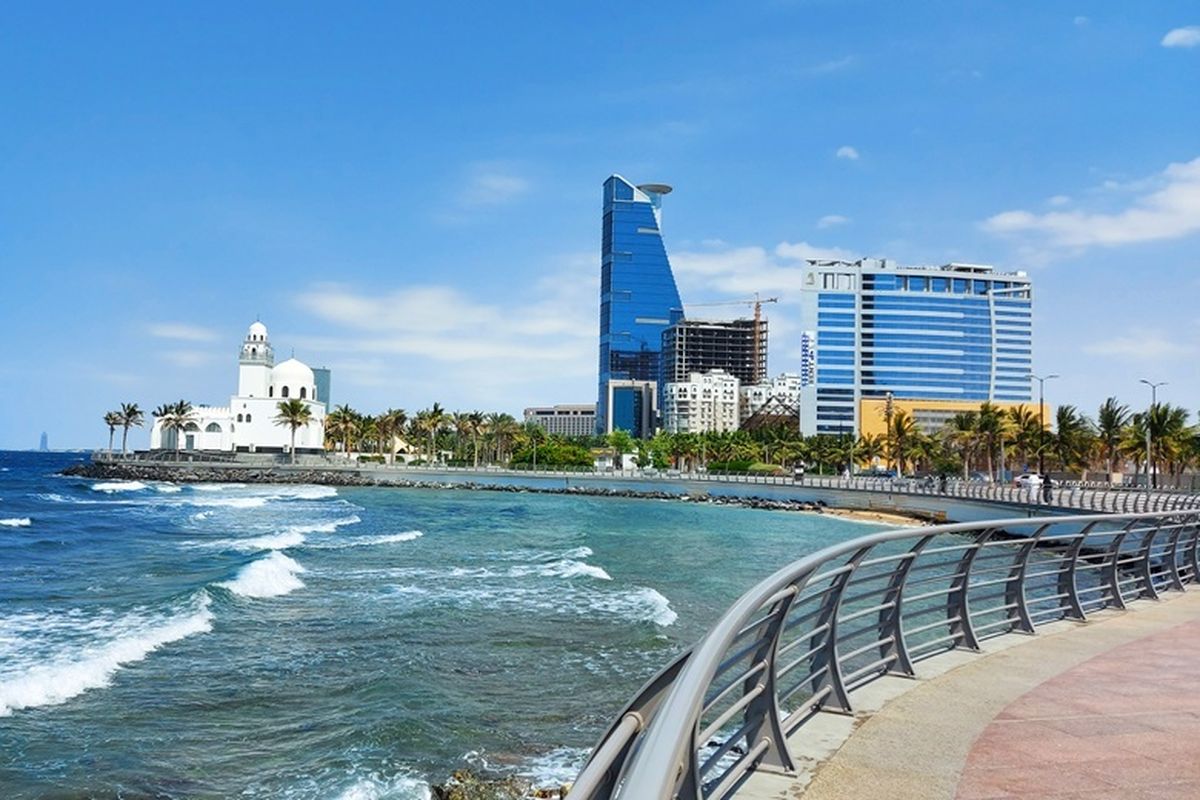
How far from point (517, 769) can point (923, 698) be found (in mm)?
6195

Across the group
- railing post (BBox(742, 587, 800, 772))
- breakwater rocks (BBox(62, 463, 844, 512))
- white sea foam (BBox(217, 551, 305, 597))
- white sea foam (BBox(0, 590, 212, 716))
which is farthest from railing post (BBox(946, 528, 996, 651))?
breakwater rocks (BBox(62, 463, 844, 512))

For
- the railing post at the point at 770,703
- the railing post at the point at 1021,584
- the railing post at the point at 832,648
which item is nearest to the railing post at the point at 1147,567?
the railing post at the point at 1021,584

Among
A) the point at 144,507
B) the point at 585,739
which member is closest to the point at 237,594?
the point at 585,739

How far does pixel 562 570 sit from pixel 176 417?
398 ft

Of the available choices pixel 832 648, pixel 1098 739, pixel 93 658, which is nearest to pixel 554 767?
pixel 832 648

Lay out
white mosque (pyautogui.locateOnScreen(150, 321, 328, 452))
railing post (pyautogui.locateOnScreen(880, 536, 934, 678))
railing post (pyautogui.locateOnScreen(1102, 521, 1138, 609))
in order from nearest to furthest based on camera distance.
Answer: railing post (pyautogui.locateOnScreen(880, 536, 934, 678))
railing post (pyautogui.locateOnScreen(1102, 521, 1138, 609))
white mosque (pyautogui.locateOnScreen(150, 321, 328, 452))

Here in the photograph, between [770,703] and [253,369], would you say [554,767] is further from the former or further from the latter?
[253,369]

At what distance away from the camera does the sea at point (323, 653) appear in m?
12.4

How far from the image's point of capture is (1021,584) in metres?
10.2

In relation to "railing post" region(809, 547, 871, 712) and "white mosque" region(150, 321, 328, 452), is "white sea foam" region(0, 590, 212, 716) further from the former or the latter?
"white mosque" region(150, 321, 328, 452)

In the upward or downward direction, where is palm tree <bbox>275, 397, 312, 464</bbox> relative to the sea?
upward

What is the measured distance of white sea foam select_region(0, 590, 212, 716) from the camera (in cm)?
1553

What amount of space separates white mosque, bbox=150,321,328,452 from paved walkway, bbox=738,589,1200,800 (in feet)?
454

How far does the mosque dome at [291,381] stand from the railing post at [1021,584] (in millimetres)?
139741
